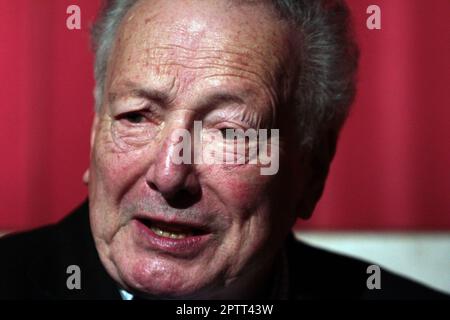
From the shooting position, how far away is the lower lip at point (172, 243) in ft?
4.54

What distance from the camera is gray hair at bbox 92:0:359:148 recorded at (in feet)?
5.21

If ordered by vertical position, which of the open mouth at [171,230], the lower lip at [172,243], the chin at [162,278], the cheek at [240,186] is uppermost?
the cheek at [240,186]

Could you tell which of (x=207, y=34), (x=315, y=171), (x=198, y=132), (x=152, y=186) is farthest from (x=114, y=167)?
(x=315, y=171)

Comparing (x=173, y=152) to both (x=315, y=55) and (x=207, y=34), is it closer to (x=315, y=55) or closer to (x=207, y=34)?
(x=207, y=34)

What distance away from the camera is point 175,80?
1386 mm

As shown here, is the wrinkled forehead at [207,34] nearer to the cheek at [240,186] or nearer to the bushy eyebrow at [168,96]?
the bushy eyebrow at [168,96]

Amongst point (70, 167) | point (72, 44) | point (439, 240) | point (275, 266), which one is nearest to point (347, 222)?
point (439, 240)

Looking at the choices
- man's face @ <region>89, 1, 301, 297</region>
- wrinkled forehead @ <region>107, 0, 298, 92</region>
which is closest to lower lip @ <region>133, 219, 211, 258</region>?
man's face @ <region>89, 1, 301, 297</region>

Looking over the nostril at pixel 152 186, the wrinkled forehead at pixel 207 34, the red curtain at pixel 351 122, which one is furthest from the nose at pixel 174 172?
the red curtain at pixel 351 122

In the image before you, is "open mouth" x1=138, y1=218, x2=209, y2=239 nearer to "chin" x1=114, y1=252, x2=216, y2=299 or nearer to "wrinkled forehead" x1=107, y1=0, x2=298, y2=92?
"chin" x1=114, y1=252, x2=216, y2=299

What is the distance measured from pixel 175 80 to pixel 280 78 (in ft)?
0.96

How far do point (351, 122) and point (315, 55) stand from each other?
1.01 m

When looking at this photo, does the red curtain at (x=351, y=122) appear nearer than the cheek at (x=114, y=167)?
No
